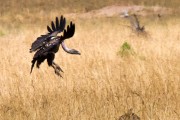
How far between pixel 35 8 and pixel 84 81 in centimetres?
2801

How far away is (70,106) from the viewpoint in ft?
16.3

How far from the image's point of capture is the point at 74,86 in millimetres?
5891

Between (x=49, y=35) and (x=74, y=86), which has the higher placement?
(x=49, y=35)

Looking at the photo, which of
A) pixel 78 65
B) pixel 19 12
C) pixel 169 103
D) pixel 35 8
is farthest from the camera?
pixel 35 8

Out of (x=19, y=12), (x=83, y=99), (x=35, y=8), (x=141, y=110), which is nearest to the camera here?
(x=141, y=110)

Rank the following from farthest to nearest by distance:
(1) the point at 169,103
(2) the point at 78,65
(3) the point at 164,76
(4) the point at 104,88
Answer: (2) the point at 78,65 → (3) the point at 164,76 → (4) the point at 104,88 → (1) the point at 169,103

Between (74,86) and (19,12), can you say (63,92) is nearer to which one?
(74,86)

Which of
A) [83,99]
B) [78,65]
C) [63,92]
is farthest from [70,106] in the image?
[78,65]

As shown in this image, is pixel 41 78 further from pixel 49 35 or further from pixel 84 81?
pixel 49 35

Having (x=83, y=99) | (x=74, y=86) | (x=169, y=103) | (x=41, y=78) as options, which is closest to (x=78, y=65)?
(x=41, y=78)

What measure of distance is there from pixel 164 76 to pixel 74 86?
Result: 127cm

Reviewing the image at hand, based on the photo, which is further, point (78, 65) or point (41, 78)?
point (78, 65)

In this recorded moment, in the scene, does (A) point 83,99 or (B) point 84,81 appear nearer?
(A) point 83,99

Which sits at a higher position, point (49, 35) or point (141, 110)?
point (49, 35)
